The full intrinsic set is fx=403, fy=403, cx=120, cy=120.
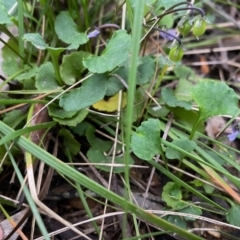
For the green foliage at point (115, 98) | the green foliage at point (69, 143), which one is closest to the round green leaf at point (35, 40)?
the green foliage at point (115, 98)

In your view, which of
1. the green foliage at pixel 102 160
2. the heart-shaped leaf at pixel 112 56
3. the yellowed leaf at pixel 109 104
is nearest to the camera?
the heart-shaped leaf at pixel 112 56

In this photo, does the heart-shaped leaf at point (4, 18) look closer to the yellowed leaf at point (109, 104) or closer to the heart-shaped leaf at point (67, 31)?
the heart-shaped leaf at point (67, 31)

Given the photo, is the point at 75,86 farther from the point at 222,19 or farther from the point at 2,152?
the point at 222,19

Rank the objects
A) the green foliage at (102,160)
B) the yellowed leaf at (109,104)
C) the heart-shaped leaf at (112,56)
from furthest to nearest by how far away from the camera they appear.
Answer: the yellowed leaf at (109,104) < the green foliage at (102,160) < the heart-shaped leaf at (112,56)

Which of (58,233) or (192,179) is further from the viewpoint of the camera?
(192,179)

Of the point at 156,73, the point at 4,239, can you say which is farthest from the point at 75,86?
the point at 4,239

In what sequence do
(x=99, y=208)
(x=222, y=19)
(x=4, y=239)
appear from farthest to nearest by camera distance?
1. (x=222, y=19)
2. (x=99, y=208)
3. (x=4, y=239)

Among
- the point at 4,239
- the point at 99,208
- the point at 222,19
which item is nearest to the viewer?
the point at 4,239

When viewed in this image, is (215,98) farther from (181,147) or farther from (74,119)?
(74,119)
